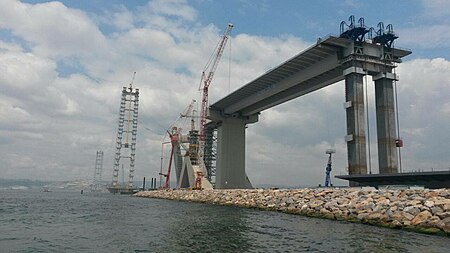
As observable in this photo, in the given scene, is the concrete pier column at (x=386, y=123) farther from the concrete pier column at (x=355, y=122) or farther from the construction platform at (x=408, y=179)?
the construction platform at (x=408, y=179)

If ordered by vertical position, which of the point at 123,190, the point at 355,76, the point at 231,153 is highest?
the point at 355,76

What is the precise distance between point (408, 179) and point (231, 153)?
182 ft

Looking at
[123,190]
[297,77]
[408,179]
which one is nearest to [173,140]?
[123,190]

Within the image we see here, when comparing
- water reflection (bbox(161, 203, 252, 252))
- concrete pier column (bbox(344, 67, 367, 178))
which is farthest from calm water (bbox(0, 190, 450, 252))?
concrete pier column (bbox(344, 67, 367, 178))

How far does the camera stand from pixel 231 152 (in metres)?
92.8

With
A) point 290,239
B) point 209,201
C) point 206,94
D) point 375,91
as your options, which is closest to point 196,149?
point 206,94

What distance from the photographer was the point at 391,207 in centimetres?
2922

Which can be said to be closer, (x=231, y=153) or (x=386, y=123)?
(x=386, y=123)

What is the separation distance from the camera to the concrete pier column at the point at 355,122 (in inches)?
1929

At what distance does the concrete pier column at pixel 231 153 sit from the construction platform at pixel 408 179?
1756 inches

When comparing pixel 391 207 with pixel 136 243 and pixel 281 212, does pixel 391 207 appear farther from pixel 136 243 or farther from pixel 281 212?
pixel 136 243

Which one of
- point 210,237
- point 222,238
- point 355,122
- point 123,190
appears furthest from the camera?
point 123,190

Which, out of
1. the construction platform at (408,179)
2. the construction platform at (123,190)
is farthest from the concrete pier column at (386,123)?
the construction platform at (123,190)

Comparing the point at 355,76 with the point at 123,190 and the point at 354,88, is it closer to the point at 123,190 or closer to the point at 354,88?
the point at 354,88
